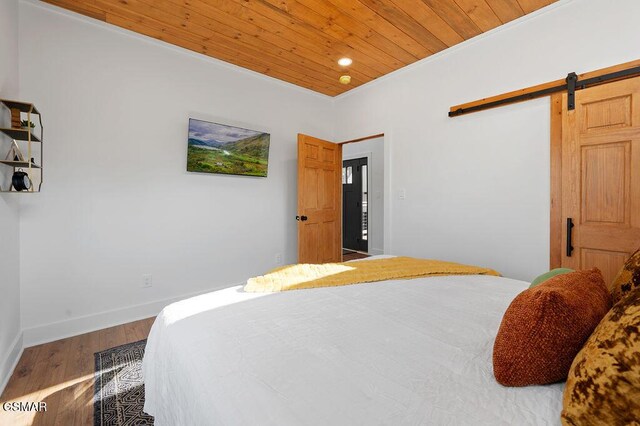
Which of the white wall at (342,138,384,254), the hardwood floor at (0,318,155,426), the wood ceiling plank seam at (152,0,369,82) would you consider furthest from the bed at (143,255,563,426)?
the white wall at (342,138,384,254)

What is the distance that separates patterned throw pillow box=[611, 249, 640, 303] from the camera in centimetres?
88

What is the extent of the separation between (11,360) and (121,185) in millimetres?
1441

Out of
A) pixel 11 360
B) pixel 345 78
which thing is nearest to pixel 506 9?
pixel 345 78

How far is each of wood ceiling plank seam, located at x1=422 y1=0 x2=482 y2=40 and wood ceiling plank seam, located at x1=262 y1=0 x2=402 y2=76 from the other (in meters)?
0.70

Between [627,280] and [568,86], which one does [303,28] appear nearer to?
[568,86]

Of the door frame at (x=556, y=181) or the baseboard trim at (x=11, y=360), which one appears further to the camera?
the door frame at (x=556, y=181)

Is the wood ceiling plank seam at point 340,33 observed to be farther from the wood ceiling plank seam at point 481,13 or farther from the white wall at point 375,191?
the white wall at point 375,191

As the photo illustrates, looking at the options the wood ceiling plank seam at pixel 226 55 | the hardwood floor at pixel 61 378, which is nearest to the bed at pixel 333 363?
the hardwood floor at pixel 61 378

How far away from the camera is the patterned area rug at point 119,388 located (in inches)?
58.8

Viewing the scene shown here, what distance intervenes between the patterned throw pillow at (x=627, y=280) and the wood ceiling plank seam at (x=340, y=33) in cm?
254

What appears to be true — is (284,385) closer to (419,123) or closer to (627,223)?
(627,223)

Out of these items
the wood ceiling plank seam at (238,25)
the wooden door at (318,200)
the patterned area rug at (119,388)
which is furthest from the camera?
the wooden door at (318,200)

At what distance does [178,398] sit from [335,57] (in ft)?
10.6

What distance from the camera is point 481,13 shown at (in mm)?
2482
